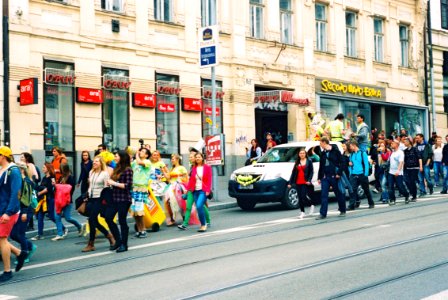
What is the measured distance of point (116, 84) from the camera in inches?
864

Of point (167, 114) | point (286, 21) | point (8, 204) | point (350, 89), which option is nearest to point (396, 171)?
point (167, 114)

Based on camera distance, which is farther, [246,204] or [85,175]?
[246,204]

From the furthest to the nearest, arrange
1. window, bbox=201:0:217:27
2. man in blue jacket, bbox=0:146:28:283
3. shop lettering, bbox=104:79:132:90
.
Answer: window, bbox=201:0:217:27 → shop lettering, bbox=104:79:132:90 → man in blue jacket, bbox=0:146:28:283

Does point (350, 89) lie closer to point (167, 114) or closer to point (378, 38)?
point (378, 38)

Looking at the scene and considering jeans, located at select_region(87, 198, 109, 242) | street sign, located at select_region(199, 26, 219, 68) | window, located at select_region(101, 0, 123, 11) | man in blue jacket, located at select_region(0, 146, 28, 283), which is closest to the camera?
man in blue jacket, located at select_region(0, 146, 28, 283)

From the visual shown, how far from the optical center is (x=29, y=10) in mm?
19969

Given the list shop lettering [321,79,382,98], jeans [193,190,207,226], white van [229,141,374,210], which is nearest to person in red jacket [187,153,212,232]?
jeans [193,190,207,226]

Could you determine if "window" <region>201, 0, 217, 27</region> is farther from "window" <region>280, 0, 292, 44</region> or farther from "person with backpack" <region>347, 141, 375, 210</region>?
"person with backpack" <region>347, 141, 375, 210</region>

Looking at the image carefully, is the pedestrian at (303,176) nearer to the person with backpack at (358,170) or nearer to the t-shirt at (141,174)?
the person with backpack at (358,170)

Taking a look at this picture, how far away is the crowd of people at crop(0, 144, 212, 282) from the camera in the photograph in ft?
30.4

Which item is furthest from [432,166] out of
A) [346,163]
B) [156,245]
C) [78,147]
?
[156,245]

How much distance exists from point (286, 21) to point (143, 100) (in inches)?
342

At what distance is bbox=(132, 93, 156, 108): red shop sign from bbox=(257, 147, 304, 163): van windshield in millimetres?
5629

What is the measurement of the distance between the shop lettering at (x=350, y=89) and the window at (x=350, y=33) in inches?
64.1
